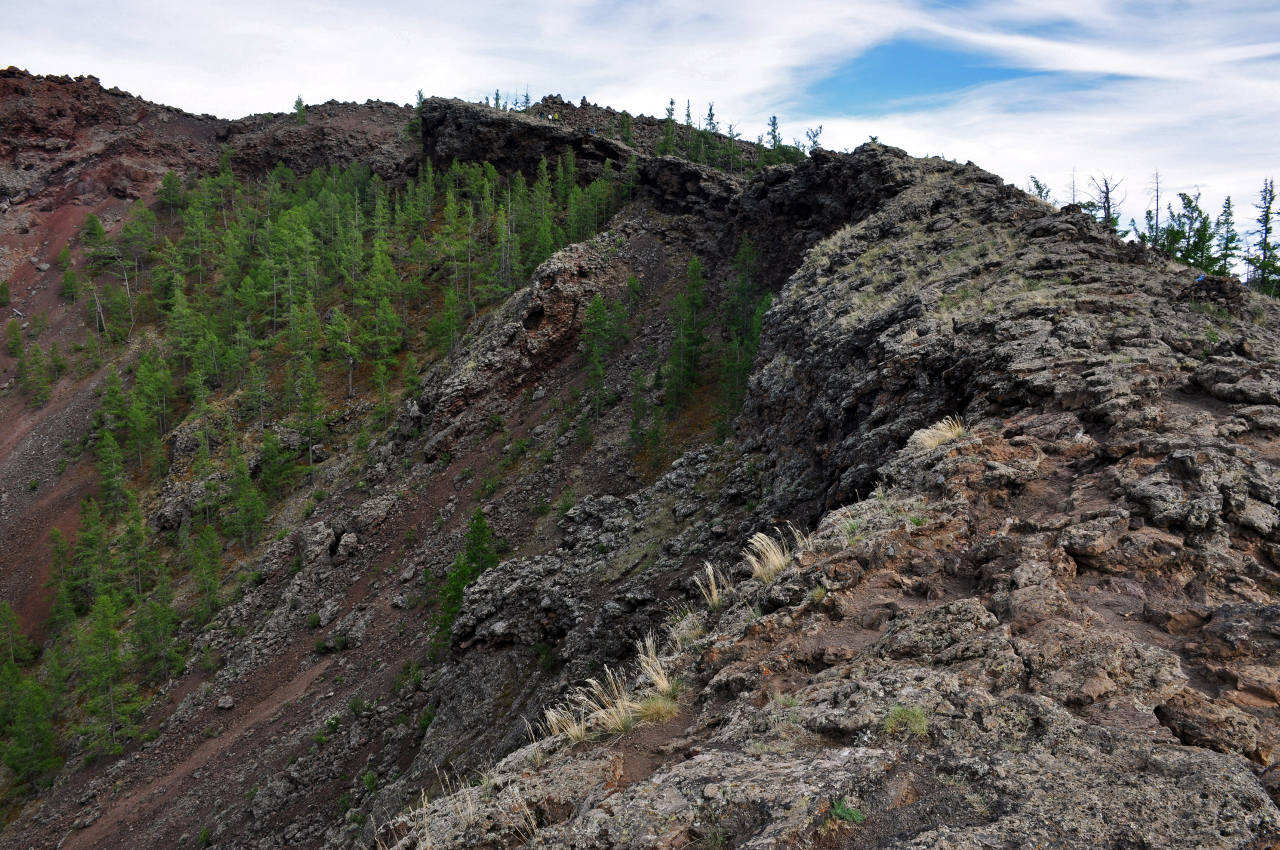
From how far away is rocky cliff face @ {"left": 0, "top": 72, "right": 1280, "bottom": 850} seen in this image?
3639 mm

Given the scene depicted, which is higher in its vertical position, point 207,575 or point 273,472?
point 273,472

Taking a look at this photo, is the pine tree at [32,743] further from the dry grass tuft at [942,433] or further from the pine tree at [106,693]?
the dry grass tuft at [942,433]

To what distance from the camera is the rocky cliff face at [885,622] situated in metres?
3.64

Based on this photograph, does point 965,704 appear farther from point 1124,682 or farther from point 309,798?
point 309,798

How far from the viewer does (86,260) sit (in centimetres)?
7056

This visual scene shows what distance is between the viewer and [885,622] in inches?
213

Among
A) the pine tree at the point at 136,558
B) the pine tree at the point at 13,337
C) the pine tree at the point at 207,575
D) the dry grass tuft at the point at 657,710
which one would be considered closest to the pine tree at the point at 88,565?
the pine tree at the point at 136,558

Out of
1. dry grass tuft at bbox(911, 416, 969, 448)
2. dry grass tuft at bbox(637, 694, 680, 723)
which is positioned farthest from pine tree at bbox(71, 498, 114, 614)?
dry grass tuft at bbox(911, 416, 969, 448)

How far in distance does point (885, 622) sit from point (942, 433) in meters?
3.99

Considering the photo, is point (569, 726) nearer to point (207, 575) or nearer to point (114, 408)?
point (207, 575)

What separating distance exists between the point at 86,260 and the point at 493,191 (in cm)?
4612

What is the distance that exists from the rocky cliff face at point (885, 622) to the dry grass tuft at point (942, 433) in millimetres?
56

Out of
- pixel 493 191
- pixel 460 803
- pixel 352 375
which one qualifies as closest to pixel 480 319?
pixel 352 375

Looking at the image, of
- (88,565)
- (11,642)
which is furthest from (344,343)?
(11,642)
